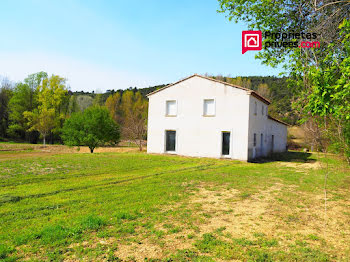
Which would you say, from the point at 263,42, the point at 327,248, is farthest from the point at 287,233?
the point at 263,42

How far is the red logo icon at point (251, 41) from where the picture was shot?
927 cm

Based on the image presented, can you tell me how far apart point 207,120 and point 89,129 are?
16.1 metres

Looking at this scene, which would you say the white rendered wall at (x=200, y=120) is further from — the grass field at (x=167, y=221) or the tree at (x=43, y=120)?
the tree at (x=43, y=120)

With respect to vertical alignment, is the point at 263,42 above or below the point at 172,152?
above

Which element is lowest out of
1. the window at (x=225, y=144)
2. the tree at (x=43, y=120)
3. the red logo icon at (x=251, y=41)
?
the window at (x=225, y=144)

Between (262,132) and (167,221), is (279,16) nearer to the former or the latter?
(167,221)

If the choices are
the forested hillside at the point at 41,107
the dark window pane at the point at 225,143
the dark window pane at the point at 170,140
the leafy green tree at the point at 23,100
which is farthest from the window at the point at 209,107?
the leafy green tree at the point at 23,100

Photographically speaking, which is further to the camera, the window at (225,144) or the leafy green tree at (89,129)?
the leafy green tree at (89,129)

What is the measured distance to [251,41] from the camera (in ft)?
31.1

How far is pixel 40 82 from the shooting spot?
50.9 metres

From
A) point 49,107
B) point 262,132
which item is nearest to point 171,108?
point 262,132

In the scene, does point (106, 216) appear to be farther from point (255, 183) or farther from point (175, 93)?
point (175, 93)

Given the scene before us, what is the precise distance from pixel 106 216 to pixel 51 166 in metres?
8.30

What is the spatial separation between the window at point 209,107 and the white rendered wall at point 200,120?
28 centimetres
